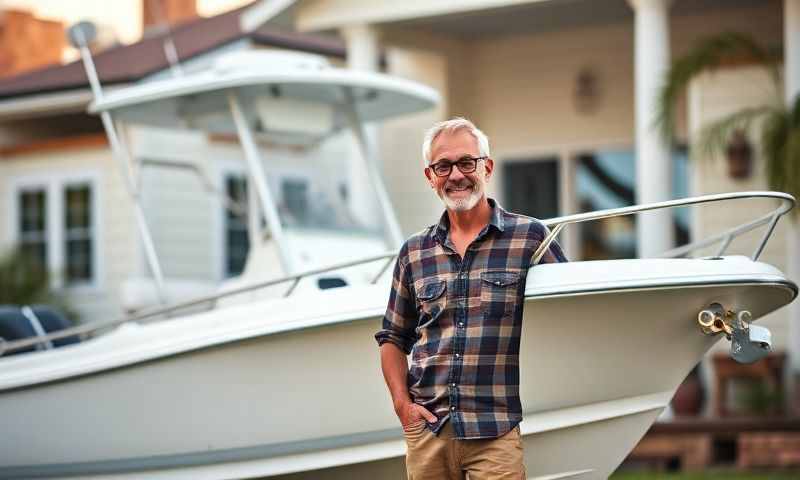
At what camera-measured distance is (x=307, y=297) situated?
20.0ft

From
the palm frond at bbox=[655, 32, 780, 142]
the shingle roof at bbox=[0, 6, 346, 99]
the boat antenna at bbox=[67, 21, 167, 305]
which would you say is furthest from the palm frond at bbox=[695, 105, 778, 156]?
the shingle roof at bbox=[0, 6, 346, 99]

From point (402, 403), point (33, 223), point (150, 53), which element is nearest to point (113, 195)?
point (33, 223)

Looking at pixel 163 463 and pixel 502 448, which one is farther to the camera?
pixel 163 463

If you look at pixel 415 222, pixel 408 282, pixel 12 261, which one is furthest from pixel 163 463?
pixel 12 261

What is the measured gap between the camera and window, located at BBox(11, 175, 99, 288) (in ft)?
50.0

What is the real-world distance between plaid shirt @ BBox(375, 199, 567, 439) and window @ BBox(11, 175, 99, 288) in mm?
11348

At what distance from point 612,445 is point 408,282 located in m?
1.85

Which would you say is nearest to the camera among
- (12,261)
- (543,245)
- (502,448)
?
(502,448)

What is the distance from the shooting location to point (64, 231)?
1537 centimetres

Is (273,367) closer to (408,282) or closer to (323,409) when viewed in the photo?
(323,409)

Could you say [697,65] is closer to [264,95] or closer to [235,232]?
[264,95]

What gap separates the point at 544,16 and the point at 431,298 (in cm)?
798

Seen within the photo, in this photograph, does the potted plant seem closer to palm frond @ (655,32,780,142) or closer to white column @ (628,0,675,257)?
palm frond @ (655,32,780,142)

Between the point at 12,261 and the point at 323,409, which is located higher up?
the point at 12,261
